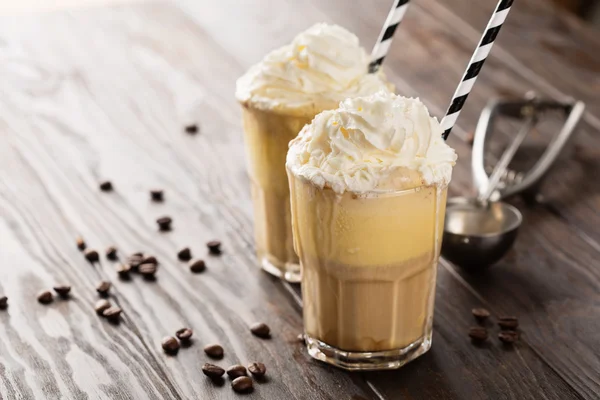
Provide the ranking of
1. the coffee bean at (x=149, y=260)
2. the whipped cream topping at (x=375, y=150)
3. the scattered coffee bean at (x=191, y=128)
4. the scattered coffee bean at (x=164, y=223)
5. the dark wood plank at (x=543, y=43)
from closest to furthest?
the whipped cream topping at (x=375, y=150) → the coffee bean at (x=149, y=260) → the scattered coffee bean at (x=164, y=223) → the scattered coffee bean at (x=191, y=128) → the dark wood plank at (x=543, y=43)

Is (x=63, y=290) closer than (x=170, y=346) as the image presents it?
No

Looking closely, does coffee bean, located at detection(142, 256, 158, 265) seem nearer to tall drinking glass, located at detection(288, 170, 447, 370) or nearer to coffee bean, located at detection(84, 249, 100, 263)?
coffee bean, located at detection(84, 249, 100, 263)

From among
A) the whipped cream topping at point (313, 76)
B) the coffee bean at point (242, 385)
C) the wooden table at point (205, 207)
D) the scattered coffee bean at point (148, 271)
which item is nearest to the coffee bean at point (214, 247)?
the wooden table at point (205, 207)

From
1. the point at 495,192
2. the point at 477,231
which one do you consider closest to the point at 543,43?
the point at 495,192

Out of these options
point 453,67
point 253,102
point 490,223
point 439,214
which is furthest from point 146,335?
point 453,67

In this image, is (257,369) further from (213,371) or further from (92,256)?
(92,256)

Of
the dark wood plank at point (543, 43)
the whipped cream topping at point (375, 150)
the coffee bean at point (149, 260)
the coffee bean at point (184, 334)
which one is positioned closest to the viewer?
the whipped cream topping at point (375, 150)

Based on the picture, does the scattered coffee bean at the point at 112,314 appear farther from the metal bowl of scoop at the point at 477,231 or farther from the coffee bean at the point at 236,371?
the metal bowl of scoop at the point at 477,231
